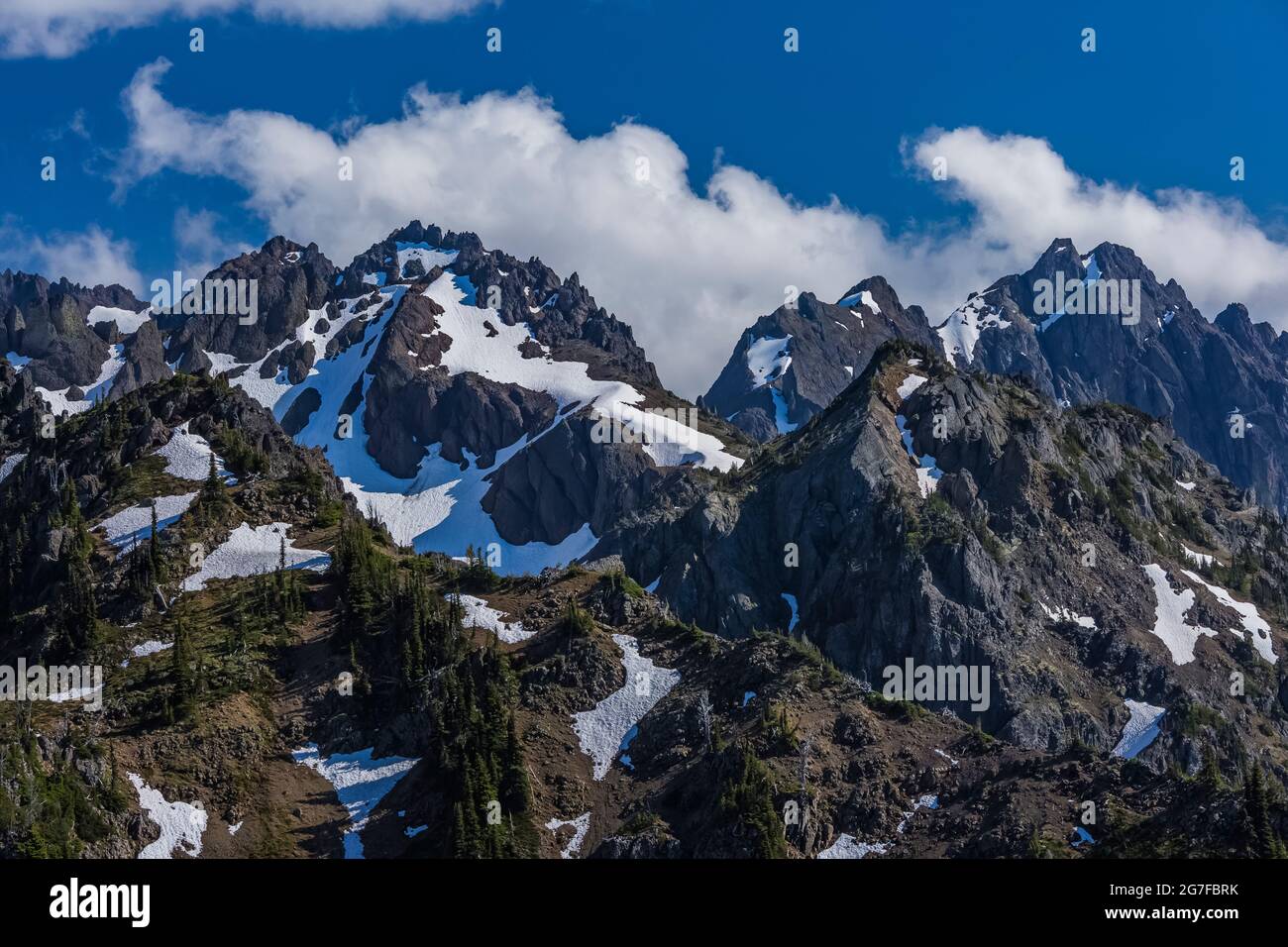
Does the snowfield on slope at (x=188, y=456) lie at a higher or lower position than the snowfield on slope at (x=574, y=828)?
higher

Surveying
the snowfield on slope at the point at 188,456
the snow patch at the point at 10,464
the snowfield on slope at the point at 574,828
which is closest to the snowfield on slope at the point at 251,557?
the snowfield on slope at the point at 188,456

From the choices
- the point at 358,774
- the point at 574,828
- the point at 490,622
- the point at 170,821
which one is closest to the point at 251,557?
the point at 490,622

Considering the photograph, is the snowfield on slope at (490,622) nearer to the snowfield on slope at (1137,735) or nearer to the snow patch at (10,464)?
the snow patch at (10,464)

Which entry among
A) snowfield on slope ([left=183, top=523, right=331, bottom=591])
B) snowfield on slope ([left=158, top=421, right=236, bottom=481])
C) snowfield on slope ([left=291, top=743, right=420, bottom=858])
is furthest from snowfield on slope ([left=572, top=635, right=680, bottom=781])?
snowfield on slope ([left=158, top=421, right=236, bottom=481])

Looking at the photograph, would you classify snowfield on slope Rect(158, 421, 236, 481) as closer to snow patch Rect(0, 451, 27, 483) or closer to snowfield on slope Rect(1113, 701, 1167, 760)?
snow patch Rect(0, 451, 27, 483)

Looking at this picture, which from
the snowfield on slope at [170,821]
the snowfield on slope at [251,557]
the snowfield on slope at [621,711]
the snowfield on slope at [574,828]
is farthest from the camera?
the snowfield on slope at [251,557]

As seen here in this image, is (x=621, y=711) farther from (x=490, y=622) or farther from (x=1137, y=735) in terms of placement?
(x=1137, y=735)
